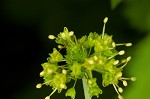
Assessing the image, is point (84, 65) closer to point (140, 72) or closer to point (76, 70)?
point (76, 70)

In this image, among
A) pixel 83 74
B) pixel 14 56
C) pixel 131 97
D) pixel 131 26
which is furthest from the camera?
pixel 14 56

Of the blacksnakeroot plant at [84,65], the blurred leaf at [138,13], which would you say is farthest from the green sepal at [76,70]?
the blurred leaf at [138,13]

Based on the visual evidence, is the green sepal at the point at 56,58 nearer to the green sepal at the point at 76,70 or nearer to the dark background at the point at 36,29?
the green sepal at the point at 76,70

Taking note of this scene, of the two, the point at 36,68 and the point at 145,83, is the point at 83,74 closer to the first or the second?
the point at 145,83

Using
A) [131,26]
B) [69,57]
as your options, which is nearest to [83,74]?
[69,57]

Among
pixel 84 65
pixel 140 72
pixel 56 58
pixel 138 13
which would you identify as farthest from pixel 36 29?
pixel 84 65

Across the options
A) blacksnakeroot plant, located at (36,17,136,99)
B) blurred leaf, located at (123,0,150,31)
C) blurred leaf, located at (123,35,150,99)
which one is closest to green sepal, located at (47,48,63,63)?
blacksnakeroot plant, located at (36,17,136,99)

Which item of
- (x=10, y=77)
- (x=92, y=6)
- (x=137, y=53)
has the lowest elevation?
(x=137, y=53)
